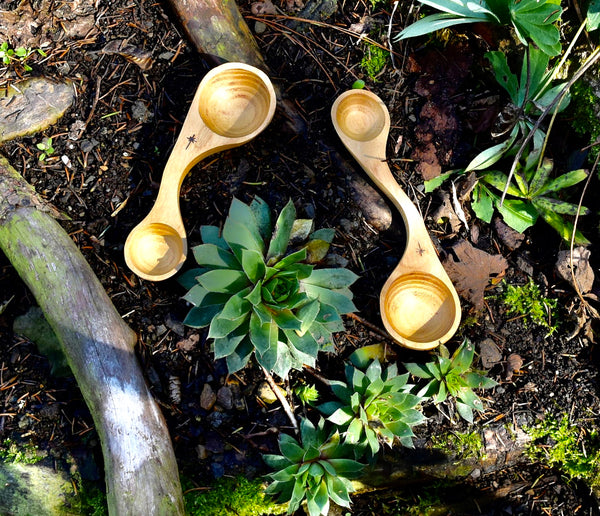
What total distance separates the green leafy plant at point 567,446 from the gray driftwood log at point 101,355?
177 cm

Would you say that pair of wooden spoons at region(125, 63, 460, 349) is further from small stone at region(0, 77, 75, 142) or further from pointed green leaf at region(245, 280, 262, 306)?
small stone at region(0, 77, 75, 142)

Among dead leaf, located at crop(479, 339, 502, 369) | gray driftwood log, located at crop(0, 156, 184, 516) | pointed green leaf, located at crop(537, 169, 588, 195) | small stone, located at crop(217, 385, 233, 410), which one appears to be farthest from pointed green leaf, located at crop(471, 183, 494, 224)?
gray driftwood log, located at crop(0, 156, 184, 516)

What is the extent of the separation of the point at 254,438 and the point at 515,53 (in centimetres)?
234

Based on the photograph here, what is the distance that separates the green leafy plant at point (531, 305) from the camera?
2.63m

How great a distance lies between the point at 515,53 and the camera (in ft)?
8.71

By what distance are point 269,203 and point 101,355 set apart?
1057mm

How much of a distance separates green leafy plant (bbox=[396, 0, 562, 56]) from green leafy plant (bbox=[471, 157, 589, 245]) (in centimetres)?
58

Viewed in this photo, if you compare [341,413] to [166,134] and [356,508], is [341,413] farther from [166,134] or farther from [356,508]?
[166,134]

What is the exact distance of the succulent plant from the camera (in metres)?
2.08

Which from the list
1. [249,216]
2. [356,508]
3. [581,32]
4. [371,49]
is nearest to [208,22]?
[371,49]

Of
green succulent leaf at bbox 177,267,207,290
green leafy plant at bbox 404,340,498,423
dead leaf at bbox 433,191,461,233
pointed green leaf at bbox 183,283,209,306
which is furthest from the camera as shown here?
dead leaf at bbox 433,191,461,233

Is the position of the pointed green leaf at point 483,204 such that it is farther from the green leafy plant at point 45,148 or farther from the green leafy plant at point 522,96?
the green leafy plant at point 45,148

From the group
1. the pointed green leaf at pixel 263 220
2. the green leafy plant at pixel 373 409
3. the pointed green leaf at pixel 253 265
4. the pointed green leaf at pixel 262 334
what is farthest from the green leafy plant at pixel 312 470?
the pointed green leaf at pixel 263 220

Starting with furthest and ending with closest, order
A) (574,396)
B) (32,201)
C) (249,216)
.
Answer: (574,396)
(32,201)
(249,216)
